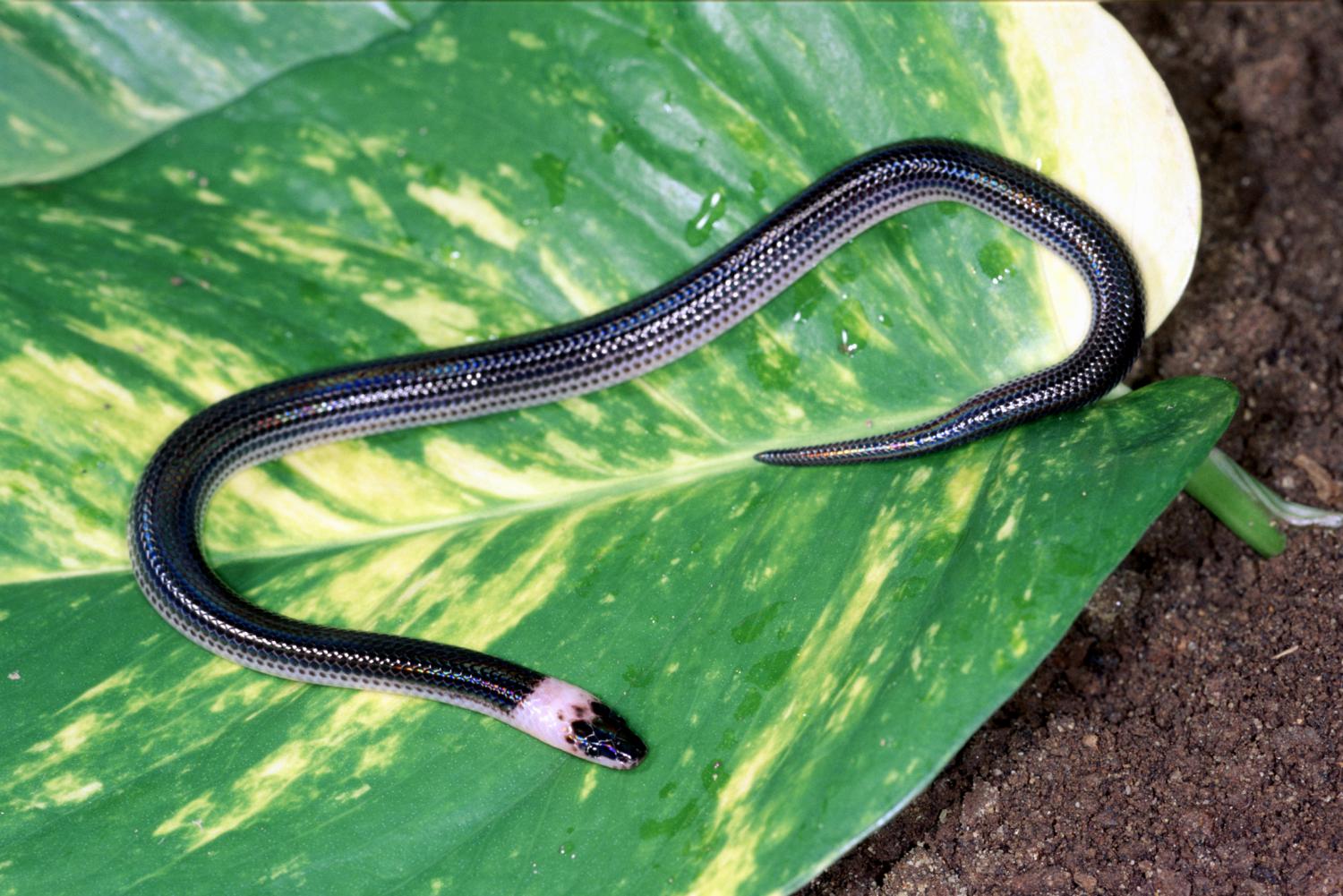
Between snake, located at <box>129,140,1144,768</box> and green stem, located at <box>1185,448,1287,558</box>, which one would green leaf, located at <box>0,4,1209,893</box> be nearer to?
snake, located at <box>129,140,1144,768</box>

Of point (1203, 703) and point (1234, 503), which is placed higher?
point (1234, 503)

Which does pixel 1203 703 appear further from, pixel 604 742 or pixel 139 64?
pixel 139 64

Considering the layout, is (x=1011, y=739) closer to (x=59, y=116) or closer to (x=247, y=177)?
(x=247, y=177)

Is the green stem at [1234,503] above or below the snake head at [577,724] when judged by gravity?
above

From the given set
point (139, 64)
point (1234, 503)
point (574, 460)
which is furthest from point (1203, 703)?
point (139, 64)

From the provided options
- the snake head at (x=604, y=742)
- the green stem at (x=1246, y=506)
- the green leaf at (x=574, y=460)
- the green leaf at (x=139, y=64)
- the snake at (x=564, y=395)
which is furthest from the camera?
the green leaf at (x=139, y=64)

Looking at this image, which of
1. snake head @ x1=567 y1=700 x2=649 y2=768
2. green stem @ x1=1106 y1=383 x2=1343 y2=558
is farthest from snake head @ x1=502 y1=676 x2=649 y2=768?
green stem @ x1=1106 y1=383 x2=1343 y2=558

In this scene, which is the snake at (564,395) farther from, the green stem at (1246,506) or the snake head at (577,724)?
the green stem at (1246,506)

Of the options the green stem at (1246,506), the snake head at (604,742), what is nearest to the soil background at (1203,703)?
the green stem at (1246,506)

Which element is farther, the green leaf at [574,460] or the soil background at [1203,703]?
the soil background at [1203,703]
